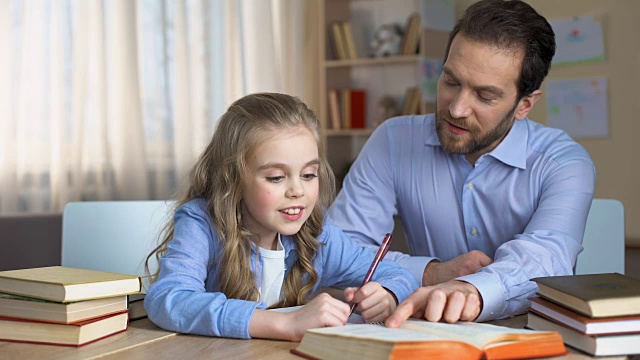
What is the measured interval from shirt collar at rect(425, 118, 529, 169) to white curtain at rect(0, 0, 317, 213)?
1.97 m

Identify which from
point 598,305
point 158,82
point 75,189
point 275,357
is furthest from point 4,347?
point 158,82

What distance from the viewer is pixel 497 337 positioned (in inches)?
39.2

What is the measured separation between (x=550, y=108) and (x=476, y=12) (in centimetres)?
273

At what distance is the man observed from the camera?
1701 millimetres

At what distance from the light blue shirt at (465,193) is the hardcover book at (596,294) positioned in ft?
1.31

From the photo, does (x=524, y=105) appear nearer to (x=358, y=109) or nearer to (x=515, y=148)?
(x=515, y=148)

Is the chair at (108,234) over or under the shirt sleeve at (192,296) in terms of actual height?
under

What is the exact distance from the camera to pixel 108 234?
6.99 ft

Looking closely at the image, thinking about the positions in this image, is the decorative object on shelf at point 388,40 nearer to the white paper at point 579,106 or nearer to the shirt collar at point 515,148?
the white paper at point 579,106

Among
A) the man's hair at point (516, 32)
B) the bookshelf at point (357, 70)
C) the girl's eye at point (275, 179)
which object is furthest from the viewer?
the bookshelf at point (357, 70)

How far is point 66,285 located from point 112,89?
2.54 meters

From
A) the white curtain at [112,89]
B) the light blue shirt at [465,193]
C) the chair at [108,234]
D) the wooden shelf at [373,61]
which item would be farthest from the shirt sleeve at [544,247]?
the wooden shelf at [373,61]

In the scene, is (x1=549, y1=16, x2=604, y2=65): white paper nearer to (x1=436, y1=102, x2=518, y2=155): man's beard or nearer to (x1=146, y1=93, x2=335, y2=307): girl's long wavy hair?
(x1=436, y1=102, x2=518, y2=155): man's beard

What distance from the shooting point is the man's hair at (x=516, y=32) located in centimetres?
183
